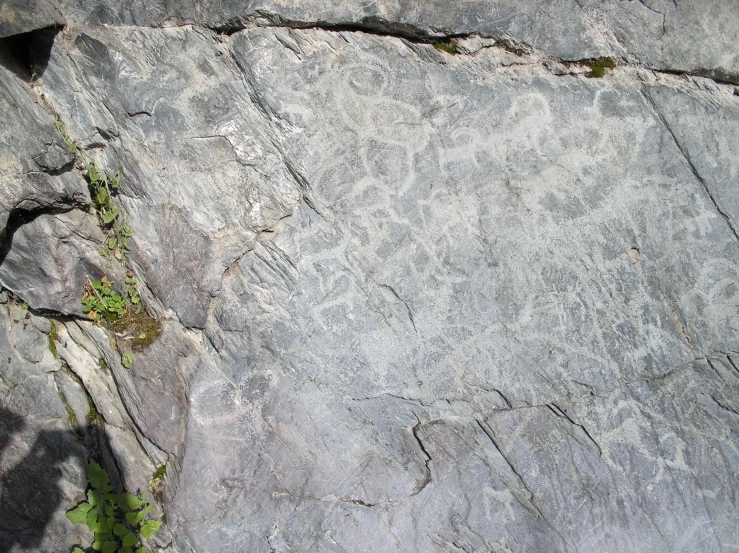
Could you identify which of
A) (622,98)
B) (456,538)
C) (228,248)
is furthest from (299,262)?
(622,98)

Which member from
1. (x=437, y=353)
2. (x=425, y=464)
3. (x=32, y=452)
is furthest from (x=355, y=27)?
(x=32, y=452)

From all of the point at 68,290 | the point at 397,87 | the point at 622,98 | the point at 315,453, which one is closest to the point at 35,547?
the point at 68,290

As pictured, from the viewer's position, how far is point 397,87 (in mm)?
3062

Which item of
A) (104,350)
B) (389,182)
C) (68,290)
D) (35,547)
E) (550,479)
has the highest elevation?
(389,182)

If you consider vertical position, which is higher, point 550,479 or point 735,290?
point 735,290

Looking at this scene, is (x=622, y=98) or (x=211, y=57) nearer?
(x=211, y=57)

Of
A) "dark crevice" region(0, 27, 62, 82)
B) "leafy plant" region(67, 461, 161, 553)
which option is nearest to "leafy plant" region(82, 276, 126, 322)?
"leafy plant" region(67, 461, 161, 553)

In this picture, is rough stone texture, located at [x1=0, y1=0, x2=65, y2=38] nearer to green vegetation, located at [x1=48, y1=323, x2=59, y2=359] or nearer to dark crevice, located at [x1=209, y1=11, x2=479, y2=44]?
dark crevice, located at [x1=209, y1=11, x2=479, y2=44]

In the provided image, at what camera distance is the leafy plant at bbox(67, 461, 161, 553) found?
10.1 feet

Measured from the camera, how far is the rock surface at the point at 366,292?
2.94 metres

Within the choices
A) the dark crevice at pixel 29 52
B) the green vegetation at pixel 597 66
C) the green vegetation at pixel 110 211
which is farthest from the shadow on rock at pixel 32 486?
the green vegetation at pixel 597 66

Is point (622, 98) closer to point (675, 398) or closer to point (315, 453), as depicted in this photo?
point (675, 398)

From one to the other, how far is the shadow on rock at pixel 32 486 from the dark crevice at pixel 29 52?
1.60m

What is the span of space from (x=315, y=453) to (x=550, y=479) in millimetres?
1093
